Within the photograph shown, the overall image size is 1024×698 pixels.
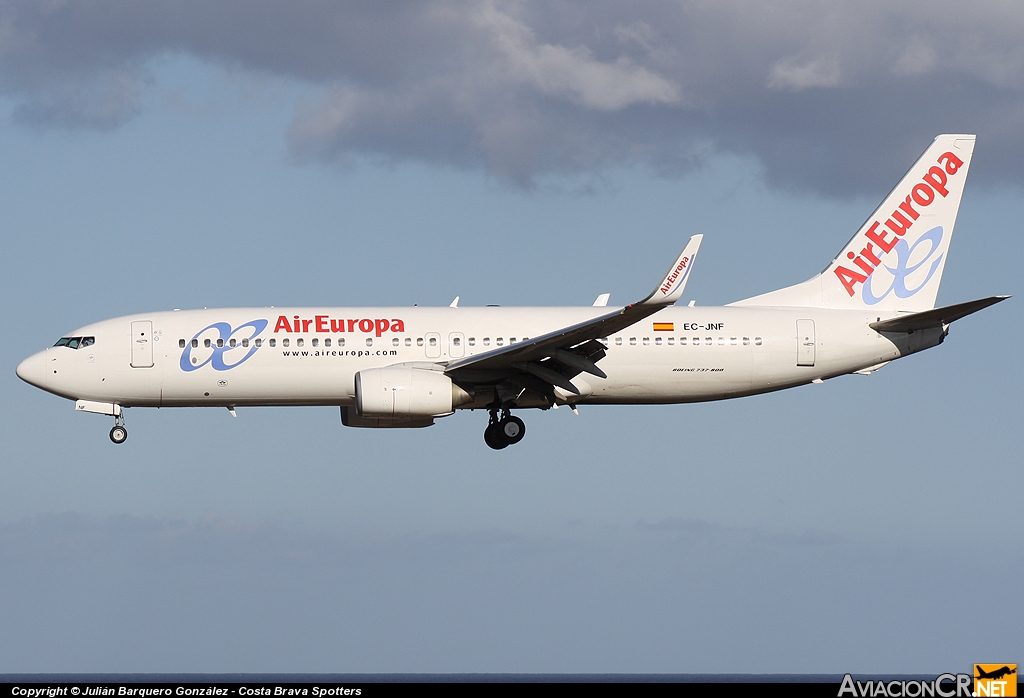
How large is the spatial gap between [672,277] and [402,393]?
8671 millimetres

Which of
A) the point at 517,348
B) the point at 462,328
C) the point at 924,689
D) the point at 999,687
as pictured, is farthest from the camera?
the point at 462,328

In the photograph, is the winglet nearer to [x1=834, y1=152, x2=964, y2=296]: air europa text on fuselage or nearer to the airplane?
the airplane

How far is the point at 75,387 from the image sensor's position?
42.7m

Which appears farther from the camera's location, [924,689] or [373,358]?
[373,358]

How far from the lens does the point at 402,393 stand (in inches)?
1599

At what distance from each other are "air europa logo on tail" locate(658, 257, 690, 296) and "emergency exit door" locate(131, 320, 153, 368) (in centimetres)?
1542

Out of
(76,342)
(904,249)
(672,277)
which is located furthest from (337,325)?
(904,249)

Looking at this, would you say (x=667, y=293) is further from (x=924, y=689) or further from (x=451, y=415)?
(x=924, y=689)

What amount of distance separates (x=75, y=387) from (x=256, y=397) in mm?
5332

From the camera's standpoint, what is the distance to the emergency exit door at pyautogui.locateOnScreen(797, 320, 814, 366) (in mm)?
44062

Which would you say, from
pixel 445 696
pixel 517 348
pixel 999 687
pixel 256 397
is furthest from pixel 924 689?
pixel 256 397

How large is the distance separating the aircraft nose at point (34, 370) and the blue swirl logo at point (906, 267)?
25.2 m

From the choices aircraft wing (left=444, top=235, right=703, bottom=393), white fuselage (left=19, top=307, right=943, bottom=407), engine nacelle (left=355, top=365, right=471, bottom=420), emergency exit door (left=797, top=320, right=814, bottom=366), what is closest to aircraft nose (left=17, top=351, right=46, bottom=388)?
white fuselage (left=19, top=307, right=943, bottom=407)

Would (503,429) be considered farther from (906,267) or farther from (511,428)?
(906,267)
